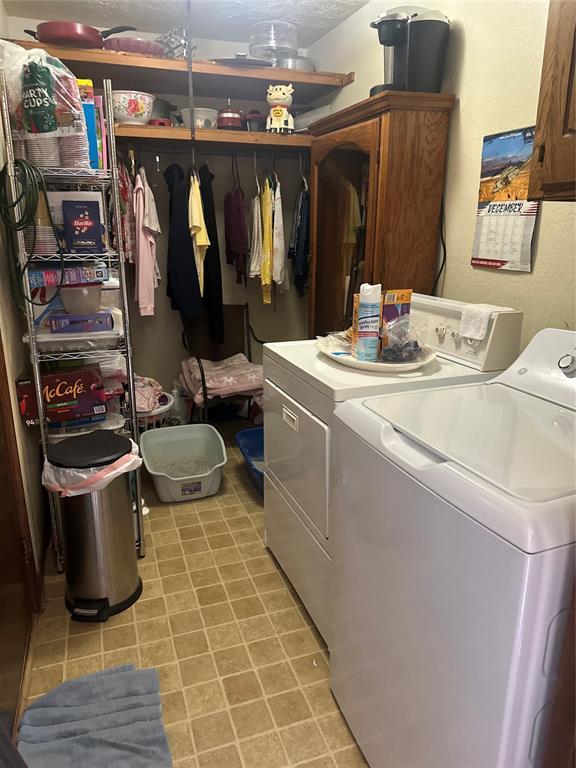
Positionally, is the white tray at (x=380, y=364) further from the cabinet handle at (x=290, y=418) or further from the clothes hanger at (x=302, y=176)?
the clothes hanger at (x=302, y=176)

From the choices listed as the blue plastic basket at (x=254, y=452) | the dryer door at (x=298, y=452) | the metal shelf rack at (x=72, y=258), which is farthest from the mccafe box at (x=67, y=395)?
the blue plastic basket at (x=254, y=452)

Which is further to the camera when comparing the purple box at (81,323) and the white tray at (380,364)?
the purple box at (81,323)

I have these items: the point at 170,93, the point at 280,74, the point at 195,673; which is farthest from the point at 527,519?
the point at 170,93

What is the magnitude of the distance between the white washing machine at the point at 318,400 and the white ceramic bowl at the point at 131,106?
65.8 inches

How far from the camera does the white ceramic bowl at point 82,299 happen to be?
6.63 ft

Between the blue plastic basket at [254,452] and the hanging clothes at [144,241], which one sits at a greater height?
the hanging clothes at [144,241]

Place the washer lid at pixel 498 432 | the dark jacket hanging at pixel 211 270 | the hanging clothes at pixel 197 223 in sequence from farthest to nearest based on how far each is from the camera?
the dark jacket hanging at pixel 211 270, the hanging clothes at pixel 197 223, the washer lid at pixel 498 432

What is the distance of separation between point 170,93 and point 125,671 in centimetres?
313

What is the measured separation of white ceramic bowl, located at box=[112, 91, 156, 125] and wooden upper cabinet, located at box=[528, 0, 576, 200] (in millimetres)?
2246

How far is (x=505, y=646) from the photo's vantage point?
0.85 m

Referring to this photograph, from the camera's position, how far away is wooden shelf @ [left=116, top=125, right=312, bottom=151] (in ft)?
9.21

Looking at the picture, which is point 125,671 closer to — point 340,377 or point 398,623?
point 398,623

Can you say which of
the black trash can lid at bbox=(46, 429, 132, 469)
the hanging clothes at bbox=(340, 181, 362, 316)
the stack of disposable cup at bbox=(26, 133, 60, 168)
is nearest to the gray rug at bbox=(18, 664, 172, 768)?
the black trash can lid at bbox=(46, 429, 132, 469)

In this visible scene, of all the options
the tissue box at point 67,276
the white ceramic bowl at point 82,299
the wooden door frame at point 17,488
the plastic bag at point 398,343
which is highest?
the tissue box at point 67,276
